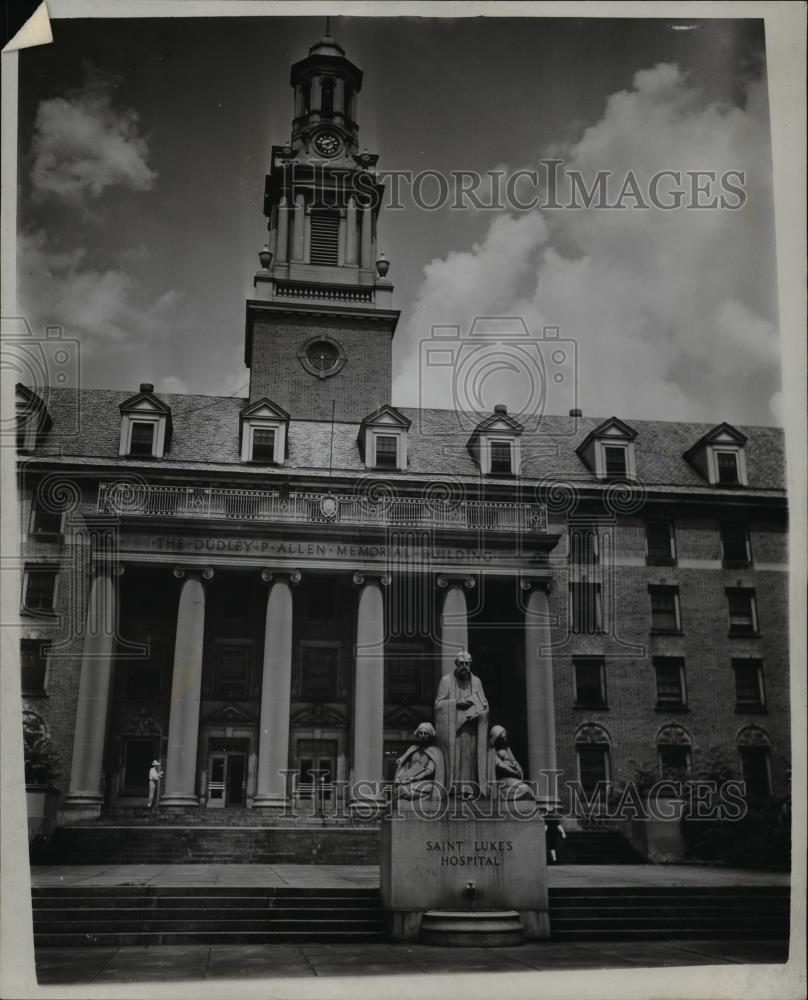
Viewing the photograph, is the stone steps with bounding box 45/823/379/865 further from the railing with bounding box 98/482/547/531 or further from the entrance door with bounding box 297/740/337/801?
the railing with bounding box 98/482/547/531

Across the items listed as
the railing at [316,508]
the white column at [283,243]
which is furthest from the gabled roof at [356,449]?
the white column at [283,243]

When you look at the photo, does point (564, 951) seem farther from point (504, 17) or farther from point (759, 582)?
point (759, 582)

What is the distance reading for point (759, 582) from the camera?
30703 millimetres

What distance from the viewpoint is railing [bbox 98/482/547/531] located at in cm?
3109

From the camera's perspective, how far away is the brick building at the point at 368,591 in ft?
95.8

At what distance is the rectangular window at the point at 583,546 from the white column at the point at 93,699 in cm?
1492

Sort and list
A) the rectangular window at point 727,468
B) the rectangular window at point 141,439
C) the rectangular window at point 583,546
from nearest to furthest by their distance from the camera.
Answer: the rectangular window at point 727,468 → the rectangular window at point 583,546 → the rectangular window at point 141,439

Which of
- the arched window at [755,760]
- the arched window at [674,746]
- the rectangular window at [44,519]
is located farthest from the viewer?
the arched window at [674,746]

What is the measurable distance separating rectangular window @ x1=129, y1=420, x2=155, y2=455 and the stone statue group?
2175cm

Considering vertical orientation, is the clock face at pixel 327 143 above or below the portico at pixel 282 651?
above

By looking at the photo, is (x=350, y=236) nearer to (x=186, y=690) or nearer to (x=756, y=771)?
(x=186, y=690)

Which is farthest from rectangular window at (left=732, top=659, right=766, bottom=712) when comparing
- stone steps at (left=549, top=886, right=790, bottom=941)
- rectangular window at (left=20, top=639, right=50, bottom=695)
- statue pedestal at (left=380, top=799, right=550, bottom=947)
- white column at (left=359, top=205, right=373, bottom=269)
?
rectangular window at (left=20, top=639, right=50, bottom=695)

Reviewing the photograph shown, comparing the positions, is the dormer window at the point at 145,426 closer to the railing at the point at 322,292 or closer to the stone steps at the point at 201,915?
the railing at the point at 322,292

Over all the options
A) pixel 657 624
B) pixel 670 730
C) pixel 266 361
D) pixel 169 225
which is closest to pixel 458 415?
pixel 266 361
